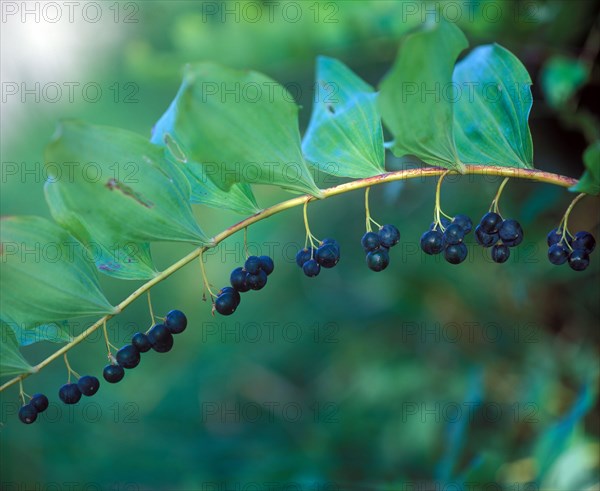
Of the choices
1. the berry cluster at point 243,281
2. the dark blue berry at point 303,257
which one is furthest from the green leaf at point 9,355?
the dark blue berry at point 303,257

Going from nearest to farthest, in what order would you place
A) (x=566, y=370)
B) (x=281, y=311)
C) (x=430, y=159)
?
(x=430, y=159) → (x=566, y=370) → (x=281, y=311)

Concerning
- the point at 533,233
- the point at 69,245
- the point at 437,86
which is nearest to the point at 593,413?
the point at 533,233

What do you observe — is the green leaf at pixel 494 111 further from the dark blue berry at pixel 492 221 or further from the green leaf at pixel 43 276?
the green leaf at pixel 43 276

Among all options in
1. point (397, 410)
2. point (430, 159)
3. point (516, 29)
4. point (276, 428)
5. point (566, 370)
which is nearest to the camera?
point (430, 159)

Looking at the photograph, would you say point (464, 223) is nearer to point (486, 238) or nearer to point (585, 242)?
point (486, 238)

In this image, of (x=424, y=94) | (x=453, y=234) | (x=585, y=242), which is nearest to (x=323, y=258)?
(x=453, y=234)

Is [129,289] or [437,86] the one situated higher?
[437,86]

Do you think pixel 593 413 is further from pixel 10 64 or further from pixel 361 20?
pixel 10 64
